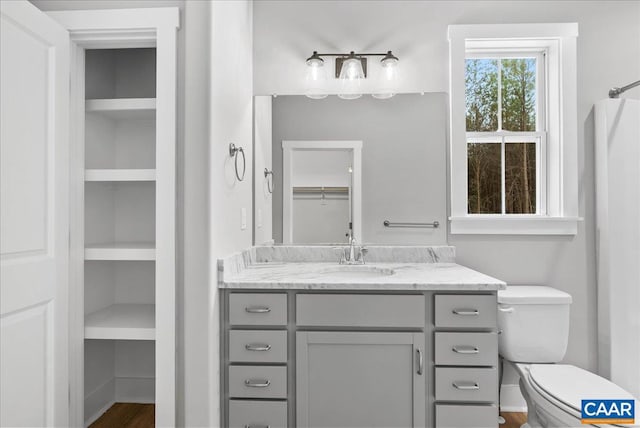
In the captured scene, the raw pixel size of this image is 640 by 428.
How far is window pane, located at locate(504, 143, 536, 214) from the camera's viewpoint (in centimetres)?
259

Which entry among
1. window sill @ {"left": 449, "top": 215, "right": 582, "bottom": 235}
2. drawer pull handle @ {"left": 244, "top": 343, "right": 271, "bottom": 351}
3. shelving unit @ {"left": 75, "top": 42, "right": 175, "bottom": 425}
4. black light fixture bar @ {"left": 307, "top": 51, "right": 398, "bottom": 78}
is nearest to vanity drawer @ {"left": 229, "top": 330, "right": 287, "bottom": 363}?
drawer pull handle @ {"left": 244, "top": 343, "right": 271, "bottom": 351}

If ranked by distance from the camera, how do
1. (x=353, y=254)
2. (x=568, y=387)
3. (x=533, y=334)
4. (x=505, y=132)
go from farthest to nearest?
(x=505, y=132)
(x=353, y=254)
(x=533, y=334)
(x=568, y=387)

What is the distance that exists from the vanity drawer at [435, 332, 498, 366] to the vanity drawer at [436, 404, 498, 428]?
0.19m

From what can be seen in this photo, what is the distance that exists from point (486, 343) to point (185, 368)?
1329 mm

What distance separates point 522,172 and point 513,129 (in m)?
0.28

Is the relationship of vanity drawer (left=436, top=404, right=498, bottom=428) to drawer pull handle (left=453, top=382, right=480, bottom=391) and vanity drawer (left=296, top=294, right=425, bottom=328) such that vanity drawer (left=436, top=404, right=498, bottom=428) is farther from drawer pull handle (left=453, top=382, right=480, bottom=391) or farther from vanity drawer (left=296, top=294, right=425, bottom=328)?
vanity drawer (left=296, top=294, right=425, bottom=328)

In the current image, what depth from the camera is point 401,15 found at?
2.55m

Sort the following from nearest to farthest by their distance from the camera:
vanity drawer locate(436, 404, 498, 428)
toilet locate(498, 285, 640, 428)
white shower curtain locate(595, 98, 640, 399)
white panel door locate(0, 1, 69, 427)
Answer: white panel door locate(0, 1, 69, 427), vanity drawer locate(436, 404, 498, 428), toilet locate(498, 285, 640, 428), white shower curtain locate(595, 98, 640, 399)

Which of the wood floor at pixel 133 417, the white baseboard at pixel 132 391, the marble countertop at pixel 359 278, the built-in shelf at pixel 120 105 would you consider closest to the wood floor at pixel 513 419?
the wood floor at pixel 133 417

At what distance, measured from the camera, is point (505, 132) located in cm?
257

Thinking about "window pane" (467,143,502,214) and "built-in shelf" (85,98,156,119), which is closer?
"built-in shelf" (85,98,156,119)

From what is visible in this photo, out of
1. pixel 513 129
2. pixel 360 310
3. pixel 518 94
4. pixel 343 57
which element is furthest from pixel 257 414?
pixel 518 94

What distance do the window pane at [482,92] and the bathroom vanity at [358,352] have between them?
1.20 meters

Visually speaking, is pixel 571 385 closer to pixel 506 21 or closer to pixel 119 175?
pixel 506 21
